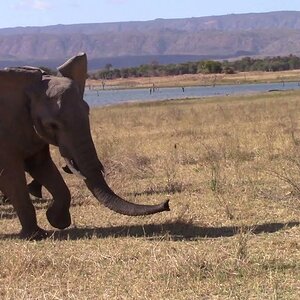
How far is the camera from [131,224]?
11141 mm

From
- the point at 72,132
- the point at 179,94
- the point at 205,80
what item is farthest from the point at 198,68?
the point at 72,132

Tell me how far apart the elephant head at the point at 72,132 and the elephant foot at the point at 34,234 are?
904mm

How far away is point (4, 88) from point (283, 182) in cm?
486

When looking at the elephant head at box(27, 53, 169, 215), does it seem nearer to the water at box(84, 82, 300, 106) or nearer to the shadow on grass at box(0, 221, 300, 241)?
the shadow on grass at box(0, 221, 300, 241)

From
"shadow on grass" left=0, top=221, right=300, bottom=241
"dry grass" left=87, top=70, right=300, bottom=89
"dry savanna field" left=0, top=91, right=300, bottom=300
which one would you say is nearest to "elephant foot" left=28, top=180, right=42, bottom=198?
"dry savanna field" left=0, top=91, right=300, bottom=300

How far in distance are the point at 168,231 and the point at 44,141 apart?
6.18 ft

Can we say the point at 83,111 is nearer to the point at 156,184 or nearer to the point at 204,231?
the point at 204,231

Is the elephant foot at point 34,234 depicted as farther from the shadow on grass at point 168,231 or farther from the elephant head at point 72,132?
the elephant head at point 72,132

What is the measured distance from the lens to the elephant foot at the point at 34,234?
10.5 metres

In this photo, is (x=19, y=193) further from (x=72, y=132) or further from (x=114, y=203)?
(x=114, y=203)

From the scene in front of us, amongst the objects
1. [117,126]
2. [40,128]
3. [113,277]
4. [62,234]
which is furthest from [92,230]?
[117,126]

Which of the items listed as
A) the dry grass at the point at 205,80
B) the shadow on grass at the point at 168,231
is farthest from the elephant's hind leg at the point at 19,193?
the dry grass at the point at 205,80

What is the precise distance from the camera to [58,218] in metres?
10.9

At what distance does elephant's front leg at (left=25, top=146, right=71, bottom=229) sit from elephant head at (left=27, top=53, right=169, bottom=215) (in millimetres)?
680
